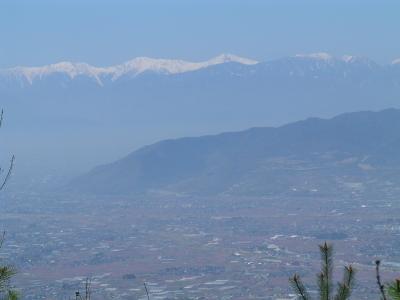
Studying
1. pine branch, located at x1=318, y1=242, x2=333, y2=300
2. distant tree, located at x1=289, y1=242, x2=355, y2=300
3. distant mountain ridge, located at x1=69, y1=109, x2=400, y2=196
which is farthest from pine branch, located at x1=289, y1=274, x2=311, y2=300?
distant mountain ridge, located at x1=69, y1=109, x2=400, y2=196

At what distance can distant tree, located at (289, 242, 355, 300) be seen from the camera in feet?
12.1

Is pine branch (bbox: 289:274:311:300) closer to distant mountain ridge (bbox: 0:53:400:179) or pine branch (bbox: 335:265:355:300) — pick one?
pine branch (bbox: 335:265:355:300)

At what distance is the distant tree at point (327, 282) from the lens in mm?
3684

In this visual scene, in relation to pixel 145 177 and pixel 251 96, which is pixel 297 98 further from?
pixel 145 177

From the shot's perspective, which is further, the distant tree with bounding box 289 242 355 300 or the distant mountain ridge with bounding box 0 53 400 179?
the distant mountain ridge with bounding box 0 53 400 179

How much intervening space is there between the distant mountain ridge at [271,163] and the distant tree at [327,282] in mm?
56045

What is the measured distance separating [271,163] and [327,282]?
6769 centimetres

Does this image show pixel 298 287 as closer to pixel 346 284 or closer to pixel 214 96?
pixel 346 284

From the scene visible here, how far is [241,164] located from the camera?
72.2 meters

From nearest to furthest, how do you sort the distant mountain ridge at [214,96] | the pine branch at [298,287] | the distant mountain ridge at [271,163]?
the pine branch at [298,287]
the distant mountain ridge at [271,163]
the distant mountain ridge at [214,96]

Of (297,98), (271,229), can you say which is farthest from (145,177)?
(297,98)

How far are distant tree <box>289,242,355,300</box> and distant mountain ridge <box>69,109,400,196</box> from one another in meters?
56.0

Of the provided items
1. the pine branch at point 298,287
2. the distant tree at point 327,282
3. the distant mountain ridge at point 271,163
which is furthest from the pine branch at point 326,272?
the distant mountain ridge at point 271,163

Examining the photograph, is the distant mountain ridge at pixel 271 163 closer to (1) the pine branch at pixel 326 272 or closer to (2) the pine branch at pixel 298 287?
(1) the pine branch at pixel 326 272
